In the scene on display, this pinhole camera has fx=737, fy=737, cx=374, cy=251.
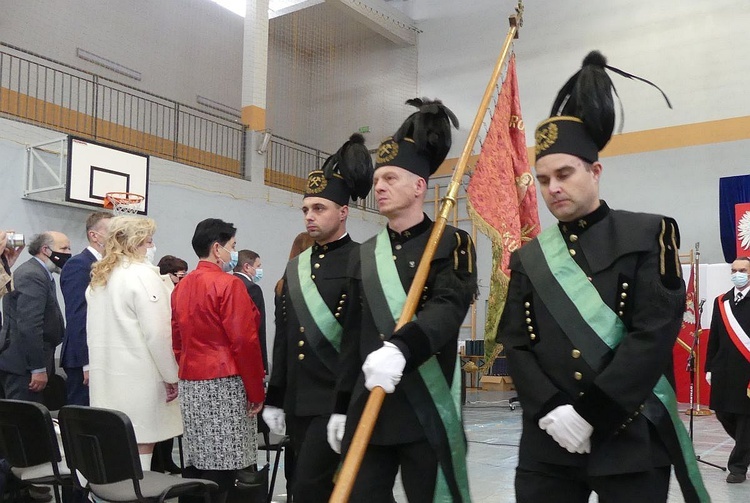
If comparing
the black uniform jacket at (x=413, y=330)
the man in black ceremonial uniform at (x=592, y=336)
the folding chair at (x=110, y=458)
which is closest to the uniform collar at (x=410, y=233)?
the black uniform jacket at (x=413, y=330)

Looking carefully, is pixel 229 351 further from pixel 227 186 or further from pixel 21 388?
pixel 227 186

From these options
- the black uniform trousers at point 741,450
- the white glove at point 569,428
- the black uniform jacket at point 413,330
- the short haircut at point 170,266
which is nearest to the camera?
the white glove at point 569,428

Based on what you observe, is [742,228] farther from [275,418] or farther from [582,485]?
[582,485]

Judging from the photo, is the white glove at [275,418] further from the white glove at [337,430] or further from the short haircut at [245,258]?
the short haircut at [245,258]

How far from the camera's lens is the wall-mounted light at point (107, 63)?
11867 mm

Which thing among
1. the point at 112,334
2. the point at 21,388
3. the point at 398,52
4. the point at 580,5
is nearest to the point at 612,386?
the point at 112,334

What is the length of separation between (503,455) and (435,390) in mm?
4164

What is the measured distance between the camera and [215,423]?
351 centimetres

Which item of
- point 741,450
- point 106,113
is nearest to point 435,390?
point 741,450

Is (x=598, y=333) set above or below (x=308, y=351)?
above

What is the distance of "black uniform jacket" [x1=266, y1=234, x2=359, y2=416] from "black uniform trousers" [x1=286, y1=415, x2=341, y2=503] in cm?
10

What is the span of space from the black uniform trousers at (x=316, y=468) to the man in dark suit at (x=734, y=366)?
3805mm

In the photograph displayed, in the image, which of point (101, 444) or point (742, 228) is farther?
point (742, 228)

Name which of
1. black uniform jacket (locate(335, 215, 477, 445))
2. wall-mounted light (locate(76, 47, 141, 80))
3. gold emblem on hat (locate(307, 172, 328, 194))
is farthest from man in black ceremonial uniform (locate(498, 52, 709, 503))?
wall-mounted light (locate(76, 47, 141, 80))
